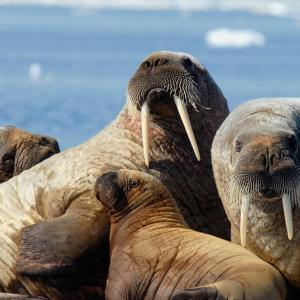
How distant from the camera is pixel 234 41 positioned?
107312 millimetres

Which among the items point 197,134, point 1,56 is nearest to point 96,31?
point 1,56

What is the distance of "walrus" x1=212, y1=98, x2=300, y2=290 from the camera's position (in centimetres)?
717

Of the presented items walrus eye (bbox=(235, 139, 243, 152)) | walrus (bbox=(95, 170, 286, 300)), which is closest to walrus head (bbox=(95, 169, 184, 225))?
walrus (bbox=(95, 170, 286, 300))

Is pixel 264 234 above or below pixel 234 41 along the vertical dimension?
above

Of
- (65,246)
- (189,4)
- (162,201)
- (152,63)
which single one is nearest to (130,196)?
(162,201)

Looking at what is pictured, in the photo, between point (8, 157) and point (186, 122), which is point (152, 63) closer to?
point (186, 122)

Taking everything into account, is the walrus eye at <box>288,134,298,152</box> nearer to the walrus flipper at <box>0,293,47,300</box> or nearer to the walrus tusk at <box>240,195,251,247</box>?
the walrus tusk at <box>240,195,251,247</box>

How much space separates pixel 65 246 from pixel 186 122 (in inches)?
41.7

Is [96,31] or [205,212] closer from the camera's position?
[205,212]

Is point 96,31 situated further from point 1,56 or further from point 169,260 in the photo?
point 169,260

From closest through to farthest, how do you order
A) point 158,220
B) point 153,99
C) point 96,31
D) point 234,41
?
point 158,220
point 153,99
point 234,41
point 96,31

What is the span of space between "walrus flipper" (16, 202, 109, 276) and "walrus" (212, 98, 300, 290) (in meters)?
0.87

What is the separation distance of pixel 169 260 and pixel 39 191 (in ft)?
5.03

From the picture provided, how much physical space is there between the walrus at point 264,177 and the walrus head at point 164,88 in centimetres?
67
